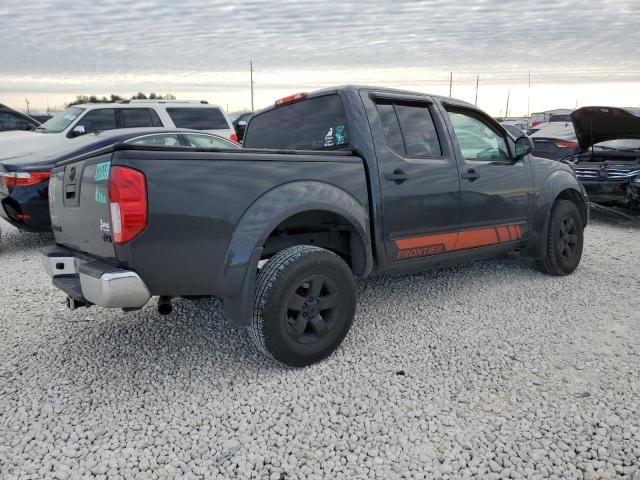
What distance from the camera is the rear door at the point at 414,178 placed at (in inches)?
143

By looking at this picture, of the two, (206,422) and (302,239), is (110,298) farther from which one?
(302,239)

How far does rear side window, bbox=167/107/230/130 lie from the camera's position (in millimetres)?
9883

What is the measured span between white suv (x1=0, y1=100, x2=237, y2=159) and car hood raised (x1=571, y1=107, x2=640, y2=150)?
6323 millimetres

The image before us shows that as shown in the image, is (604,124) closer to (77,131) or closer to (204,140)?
(204,140)

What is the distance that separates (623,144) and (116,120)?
9.12 m

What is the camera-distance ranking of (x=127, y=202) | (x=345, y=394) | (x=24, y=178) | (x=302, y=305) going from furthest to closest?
(x=24, y=178)
(x=302, y=305)
(x=345, y=394)
(x=127, y=202)

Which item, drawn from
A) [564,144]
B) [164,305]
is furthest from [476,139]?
[564,144]

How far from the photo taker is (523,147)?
4.61 m

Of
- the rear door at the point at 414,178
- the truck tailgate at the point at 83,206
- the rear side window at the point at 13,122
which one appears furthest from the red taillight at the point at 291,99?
the rear side window at the point at 13,122

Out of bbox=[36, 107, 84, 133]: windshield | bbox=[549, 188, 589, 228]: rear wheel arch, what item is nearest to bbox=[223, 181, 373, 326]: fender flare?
bbox=[549, 188, 589, 228]: rear wheel arch

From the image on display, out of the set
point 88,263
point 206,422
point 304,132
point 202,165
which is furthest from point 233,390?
point 304,132

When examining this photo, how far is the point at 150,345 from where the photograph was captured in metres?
3.62

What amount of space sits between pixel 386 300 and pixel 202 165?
238cm

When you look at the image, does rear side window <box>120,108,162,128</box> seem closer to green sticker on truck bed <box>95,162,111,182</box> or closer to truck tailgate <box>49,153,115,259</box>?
truck tailgate <box>49,153,115,259</box>
